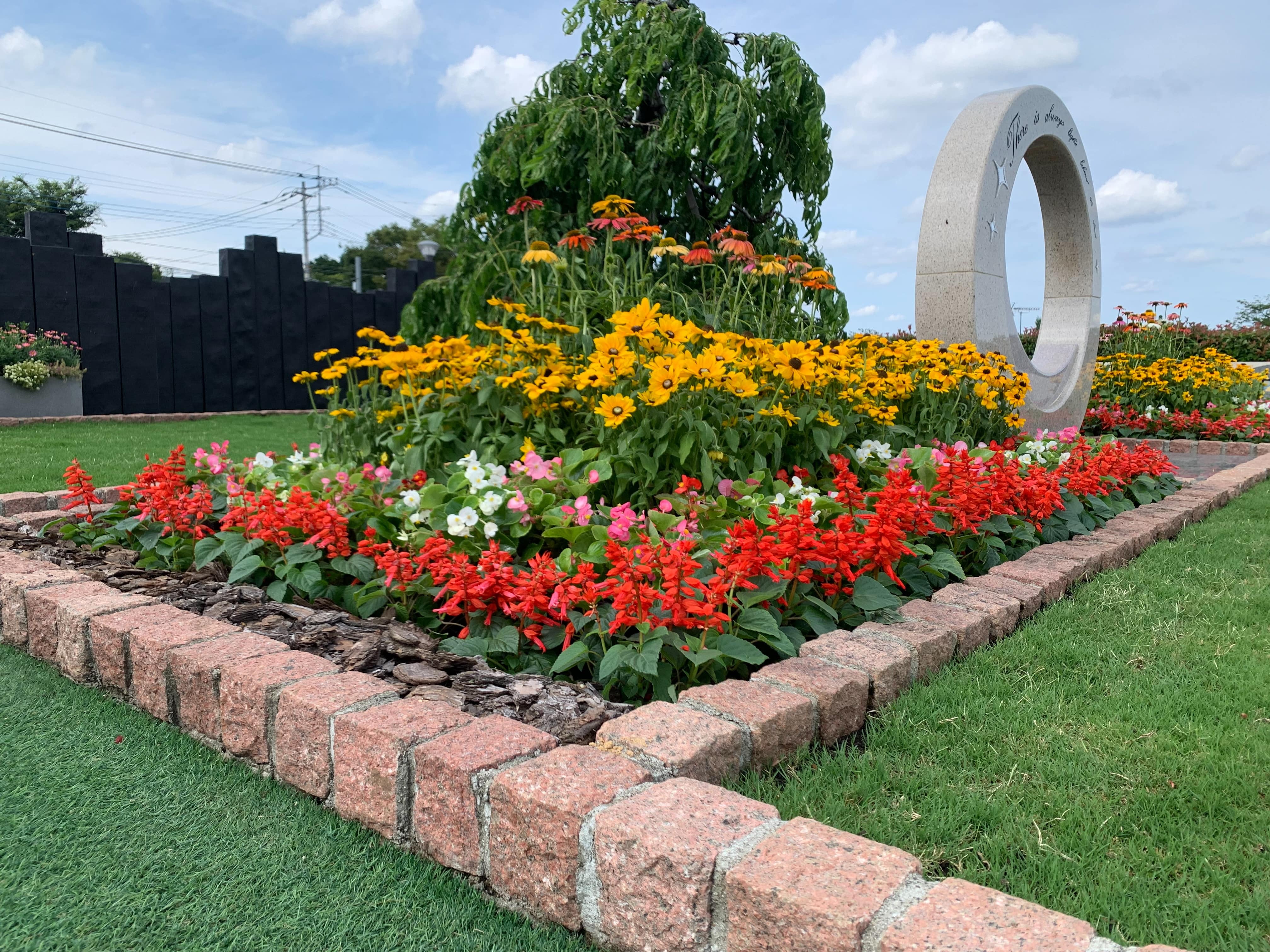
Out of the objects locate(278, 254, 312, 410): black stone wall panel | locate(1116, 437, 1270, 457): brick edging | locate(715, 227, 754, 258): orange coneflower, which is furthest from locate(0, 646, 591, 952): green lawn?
locate(278, 254, 312, 410): black stone wall panel

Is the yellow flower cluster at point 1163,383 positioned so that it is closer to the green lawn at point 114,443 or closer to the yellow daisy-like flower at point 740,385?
the yellow daisy-like flower at point 740,385

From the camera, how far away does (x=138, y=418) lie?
9.33 metres

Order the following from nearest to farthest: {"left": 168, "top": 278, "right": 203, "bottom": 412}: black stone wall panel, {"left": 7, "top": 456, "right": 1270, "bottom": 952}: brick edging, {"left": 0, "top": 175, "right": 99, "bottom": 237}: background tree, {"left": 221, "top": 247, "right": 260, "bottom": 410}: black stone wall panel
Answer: {"left": 7, "top": 456, "right": 1270, "bottom": 952}: brick edging → {"left": 168, "top": 278, "right": 203, "bottom": 412}: black stone wall panel → {"left": 221, "top": 247, "right": 260, "bottom": 410}: black stone wall panel → {"left": 0, "top": 175, "right": 99, "bottom": 237}: background tree

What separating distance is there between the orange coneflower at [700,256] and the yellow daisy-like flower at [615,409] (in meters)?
1.51

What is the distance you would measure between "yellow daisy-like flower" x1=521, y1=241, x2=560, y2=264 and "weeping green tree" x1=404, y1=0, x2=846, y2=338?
110 centimetres

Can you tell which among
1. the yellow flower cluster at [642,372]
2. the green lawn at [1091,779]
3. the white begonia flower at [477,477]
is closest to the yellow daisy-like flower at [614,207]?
the yellow flower cluster at [642,372]

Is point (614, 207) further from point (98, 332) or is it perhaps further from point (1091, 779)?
point (98, 332)

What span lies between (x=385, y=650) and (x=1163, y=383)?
300 inches

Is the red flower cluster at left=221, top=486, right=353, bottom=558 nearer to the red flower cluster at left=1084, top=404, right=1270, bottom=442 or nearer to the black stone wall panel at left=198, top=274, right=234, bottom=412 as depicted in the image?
the red flower cluster at left=1084, top=404, right=1270, bottom=442

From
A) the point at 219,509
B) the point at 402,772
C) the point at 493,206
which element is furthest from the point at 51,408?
the point at 402,772

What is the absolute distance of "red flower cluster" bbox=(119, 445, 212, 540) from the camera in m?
2.77

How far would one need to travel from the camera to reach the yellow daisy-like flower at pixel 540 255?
3682mm

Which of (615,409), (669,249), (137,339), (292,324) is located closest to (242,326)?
(292,324)

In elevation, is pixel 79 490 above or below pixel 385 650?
above
